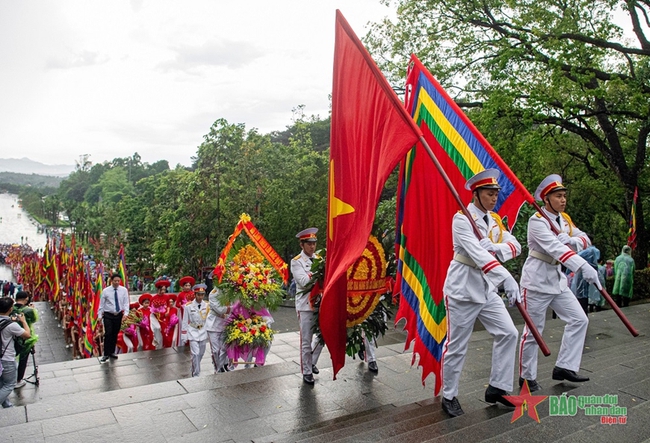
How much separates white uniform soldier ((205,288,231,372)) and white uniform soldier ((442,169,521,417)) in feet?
14.3

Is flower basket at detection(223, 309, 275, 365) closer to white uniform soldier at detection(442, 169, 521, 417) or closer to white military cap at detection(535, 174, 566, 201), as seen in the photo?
white uniform soldier at detection(442, 169, 521, 417)

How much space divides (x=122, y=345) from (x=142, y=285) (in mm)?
23905

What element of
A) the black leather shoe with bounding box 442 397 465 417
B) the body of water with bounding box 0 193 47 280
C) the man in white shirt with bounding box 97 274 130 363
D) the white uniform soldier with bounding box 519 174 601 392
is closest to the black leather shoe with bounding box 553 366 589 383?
the white uniform soldier with bounding box 519 174 601 392

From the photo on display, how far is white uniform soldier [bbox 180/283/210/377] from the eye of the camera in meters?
8.88

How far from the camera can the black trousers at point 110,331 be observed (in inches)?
388

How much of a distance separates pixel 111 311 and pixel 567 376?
781 centimetres

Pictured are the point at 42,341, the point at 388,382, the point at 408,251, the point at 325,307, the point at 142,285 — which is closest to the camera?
the point at 325,307

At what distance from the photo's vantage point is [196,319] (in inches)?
363

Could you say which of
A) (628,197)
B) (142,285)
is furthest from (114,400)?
(142,285)

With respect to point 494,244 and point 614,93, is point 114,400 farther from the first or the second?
point 614,93

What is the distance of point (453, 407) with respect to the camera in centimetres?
452

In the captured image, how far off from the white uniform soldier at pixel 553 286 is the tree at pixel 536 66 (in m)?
9.41

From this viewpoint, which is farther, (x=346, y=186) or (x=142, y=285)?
(x=142, y=285)

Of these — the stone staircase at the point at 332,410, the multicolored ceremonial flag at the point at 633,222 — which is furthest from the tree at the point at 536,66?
the stone staircase at the point at 332,410
